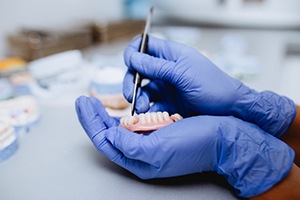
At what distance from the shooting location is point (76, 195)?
2.20ft

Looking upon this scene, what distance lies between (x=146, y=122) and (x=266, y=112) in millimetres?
307

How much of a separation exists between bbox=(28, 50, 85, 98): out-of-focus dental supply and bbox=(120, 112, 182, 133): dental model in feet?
1.92

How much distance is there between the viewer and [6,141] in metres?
0.79

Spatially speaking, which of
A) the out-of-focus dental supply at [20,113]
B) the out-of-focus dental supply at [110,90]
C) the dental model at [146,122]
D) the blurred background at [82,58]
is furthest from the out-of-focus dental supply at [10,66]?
the dental model at [146,122]

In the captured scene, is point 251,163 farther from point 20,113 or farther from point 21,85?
point 21,85

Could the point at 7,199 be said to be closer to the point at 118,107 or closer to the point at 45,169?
the point at 45,169

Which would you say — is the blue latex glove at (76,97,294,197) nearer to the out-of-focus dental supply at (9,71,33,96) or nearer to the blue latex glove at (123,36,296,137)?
the blue latex glove at (123,36,296,137)

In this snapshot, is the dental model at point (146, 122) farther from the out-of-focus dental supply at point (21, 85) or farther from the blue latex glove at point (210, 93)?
the out-of-focus dental supply at point (21, 85)

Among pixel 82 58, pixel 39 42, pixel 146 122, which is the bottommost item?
pixel 82 58

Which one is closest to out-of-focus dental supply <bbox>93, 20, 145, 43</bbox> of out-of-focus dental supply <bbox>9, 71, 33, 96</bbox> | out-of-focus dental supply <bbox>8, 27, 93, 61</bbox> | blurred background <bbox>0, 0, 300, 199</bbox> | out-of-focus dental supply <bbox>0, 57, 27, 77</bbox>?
blurred background <bbox>0, 0, 300, 199</bbox>

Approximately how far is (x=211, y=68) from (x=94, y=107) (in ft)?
1.03

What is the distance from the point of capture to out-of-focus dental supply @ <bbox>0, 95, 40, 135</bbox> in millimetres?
927

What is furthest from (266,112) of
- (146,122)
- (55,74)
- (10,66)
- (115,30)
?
(115,30)

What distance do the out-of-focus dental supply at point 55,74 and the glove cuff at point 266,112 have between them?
736 mm
